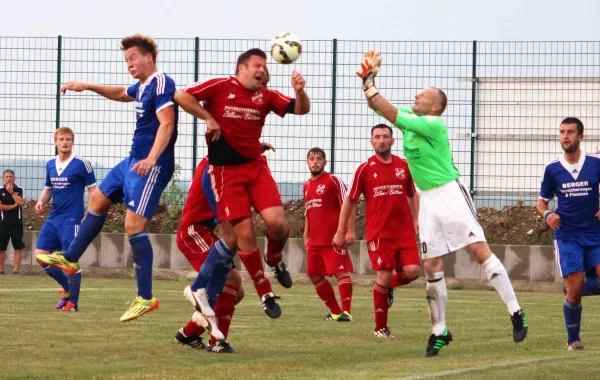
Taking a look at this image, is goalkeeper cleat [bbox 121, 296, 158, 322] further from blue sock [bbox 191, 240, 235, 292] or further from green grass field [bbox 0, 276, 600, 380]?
blue sock [bbox 191, 240, 235, 292]

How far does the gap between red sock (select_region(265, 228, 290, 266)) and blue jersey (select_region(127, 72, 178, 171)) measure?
3.89 ft

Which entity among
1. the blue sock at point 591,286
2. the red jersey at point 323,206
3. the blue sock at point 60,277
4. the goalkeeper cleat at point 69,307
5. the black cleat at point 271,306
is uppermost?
the red jersey at point 323,206

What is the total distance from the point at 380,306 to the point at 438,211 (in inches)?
95.1

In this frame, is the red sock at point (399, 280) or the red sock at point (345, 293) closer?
the red sock at point (399, 280)

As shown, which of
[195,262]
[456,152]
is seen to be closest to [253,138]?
[195,262]

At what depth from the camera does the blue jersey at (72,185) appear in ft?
55.2

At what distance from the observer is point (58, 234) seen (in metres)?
16.9

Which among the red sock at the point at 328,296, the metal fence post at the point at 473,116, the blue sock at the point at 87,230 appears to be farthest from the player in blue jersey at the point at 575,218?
the metal fence post at the point at 473,116

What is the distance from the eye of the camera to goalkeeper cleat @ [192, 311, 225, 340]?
11.0 meters

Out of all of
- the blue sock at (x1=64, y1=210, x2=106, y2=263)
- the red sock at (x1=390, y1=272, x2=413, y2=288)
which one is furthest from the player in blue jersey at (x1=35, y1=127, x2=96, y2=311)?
the red sock at (x1=390, y1=272, x2=413, y2=288)

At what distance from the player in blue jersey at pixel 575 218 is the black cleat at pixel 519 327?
1216 mm

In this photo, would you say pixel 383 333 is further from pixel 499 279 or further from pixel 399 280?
pixel 499 279

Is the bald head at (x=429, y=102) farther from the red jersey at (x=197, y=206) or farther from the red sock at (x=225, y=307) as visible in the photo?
the red sock at (x=225, y=307)

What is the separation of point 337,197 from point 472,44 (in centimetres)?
817
